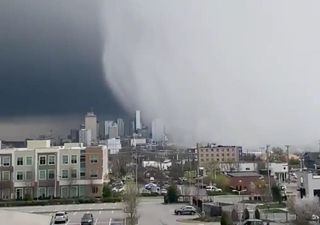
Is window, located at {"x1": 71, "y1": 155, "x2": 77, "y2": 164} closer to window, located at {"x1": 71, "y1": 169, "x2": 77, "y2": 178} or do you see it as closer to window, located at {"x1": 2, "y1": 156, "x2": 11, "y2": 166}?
window, located at {"x1": 71, "y1": 169, "x2": 77, "y2": 178}

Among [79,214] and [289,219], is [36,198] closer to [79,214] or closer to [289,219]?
[79,214]

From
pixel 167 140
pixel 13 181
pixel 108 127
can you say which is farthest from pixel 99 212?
pixel 108 127

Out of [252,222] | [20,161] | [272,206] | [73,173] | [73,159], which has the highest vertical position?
[73,159]

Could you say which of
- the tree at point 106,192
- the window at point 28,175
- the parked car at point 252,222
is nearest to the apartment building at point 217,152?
the tree at point 106,192

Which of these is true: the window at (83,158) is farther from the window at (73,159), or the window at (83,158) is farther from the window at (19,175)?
the window at (19,175)

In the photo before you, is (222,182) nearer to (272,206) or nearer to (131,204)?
(272,206)

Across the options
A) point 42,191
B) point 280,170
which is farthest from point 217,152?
point 42,191

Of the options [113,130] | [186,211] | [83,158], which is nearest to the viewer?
[186,211]

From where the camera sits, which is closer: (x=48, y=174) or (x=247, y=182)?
(x=48, y=174)

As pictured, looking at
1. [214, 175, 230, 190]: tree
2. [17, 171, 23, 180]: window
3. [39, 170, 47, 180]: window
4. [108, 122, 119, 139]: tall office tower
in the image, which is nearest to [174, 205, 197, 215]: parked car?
[39, 170, 47, 180]: window
